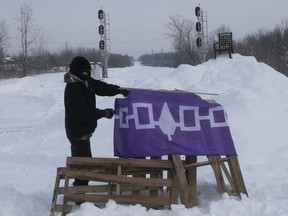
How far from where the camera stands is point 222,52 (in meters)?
20.7

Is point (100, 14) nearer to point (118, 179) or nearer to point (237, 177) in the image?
point (237, 177)

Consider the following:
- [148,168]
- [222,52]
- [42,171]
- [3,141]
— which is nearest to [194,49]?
[222,52]

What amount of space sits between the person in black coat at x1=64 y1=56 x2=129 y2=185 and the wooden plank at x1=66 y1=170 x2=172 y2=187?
45 centimetres

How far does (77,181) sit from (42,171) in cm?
317

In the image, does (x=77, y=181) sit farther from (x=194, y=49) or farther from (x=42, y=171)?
(x=194, y=49)

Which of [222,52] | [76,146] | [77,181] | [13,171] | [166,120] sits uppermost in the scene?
[222,52]

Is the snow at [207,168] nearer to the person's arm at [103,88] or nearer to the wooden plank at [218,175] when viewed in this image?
the wooden plank at [218,175]

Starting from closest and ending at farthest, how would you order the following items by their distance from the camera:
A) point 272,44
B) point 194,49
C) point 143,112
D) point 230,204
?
point 230,204 → point 143,112 → point 194,49 → point 272,44

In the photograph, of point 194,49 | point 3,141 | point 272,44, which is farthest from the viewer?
point 272,44

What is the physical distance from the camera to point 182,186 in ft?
16.0

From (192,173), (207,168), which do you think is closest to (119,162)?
(192,173)

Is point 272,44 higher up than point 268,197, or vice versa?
point 272,44

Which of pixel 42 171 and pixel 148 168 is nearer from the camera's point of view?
pixel 148 168

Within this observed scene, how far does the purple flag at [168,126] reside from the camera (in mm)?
5109
